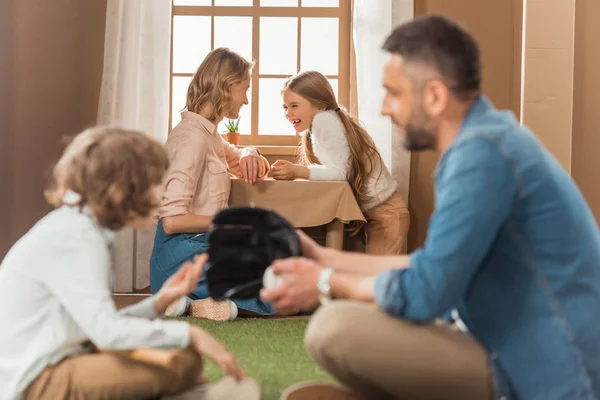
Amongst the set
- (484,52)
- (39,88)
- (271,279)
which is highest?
(484,52)

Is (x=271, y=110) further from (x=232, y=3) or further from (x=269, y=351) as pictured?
(x=269, y=351)

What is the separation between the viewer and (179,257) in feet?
11.1

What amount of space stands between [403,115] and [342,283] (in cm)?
35

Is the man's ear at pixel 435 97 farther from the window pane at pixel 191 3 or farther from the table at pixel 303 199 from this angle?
the window pane at pixel 191 3

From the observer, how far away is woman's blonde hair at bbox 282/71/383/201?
364cm

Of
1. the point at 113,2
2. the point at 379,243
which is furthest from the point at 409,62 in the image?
the point at 113,2

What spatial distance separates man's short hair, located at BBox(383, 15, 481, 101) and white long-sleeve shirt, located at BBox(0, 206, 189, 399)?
2.28 feet

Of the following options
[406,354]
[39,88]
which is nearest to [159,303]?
[406,354]

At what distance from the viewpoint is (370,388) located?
5.08 feet

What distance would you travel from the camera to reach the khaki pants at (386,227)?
381 cm

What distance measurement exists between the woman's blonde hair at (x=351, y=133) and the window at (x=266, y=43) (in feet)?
2.48

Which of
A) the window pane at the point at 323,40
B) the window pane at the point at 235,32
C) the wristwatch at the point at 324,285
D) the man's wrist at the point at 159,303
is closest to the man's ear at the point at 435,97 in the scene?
the wristwatch at the point at 324,285

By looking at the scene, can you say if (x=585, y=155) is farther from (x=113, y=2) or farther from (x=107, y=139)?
(x=107, y=139)

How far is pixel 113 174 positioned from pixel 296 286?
44 centimetres
